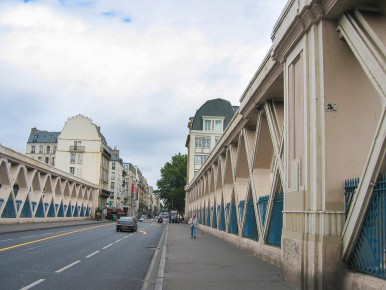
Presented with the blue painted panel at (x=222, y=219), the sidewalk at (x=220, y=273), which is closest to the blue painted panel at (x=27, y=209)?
the blue painted panel at (x=222, y=219)

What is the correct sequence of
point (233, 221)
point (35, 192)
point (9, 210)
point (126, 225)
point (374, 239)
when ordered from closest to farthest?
point (374, 239), point (233, 221), point (126, 225), point (9, 210), point (35, 192)

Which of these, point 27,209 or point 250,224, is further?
point 27,209

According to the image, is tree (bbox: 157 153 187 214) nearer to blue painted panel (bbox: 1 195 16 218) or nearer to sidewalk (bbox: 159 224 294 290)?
blue painted panel (bbox: 1 195 16 218)

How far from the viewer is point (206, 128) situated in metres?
76.6

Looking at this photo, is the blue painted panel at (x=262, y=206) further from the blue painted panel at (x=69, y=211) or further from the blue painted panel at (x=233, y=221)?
the blue painted panel at (x=69, y=211)

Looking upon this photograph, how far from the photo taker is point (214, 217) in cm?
2947

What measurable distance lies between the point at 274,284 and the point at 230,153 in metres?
13.4

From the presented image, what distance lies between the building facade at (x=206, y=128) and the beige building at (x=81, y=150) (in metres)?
19.5

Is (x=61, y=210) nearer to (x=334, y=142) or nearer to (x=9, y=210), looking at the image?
(x=9, y=210)

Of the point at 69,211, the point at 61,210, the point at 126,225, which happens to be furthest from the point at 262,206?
the point at 69,211

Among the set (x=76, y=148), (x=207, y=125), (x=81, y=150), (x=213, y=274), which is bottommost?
(x=213, y=274)

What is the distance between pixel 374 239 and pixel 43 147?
105518 mm

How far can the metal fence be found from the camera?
6.46 meters

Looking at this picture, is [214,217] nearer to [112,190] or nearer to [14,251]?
[14,251]
